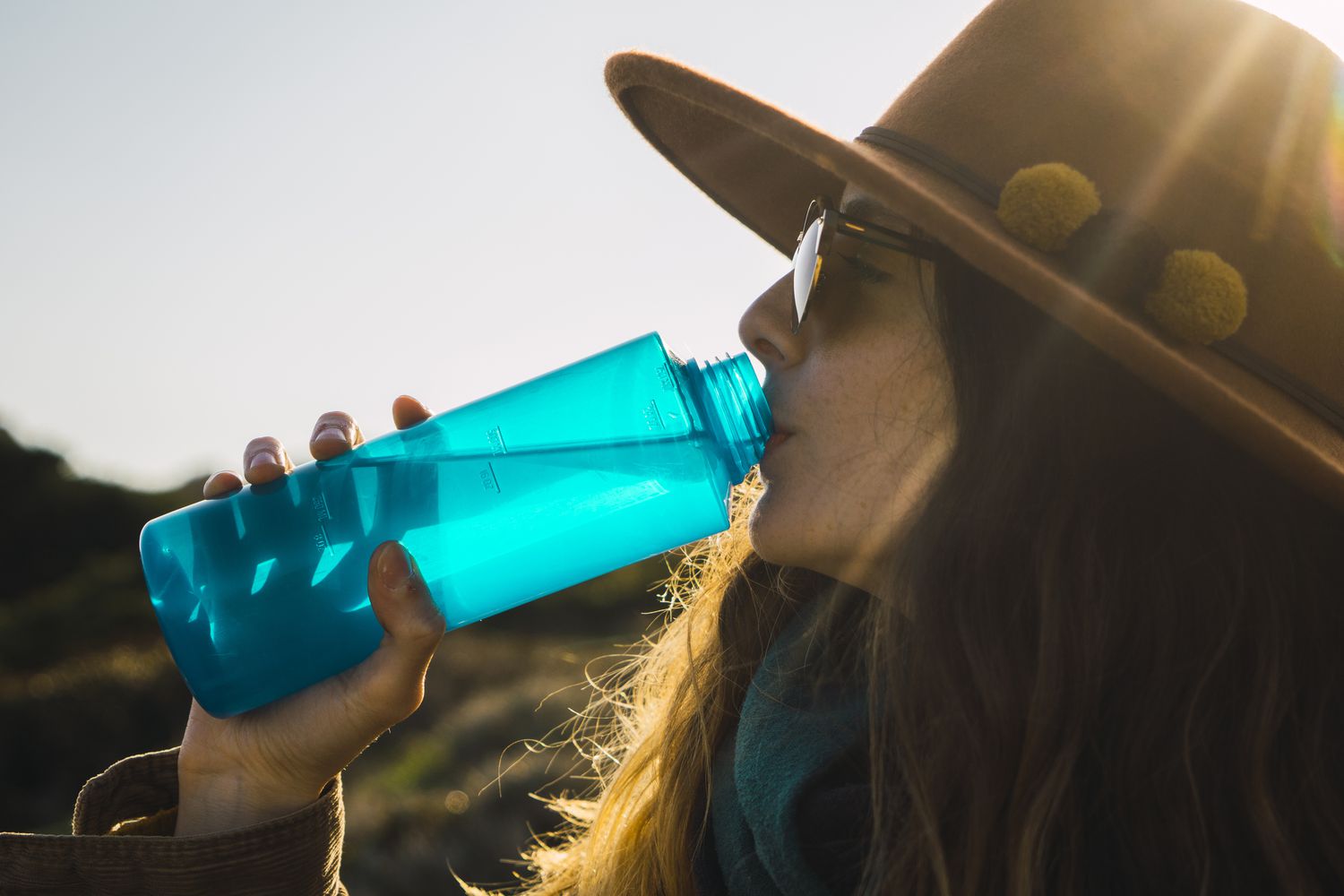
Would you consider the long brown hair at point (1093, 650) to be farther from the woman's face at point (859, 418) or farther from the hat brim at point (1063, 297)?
the hat brim at point (1063, 297)

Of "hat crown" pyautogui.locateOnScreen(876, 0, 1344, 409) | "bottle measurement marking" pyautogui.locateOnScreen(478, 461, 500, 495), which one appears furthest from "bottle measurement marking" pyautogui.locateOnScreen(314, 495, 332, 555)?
"hat crown" pyautogui.locateOnScreen(876, 0, 1344, 409)

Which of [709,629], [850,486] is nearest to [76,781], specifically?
[709,629]

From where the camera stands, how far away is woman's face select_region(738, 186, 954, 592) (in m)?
1.26

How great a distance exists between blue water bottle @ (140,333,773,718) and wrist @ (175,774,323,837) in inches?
7.3

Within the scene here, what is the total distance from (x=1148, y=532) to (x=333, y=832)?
1.36m

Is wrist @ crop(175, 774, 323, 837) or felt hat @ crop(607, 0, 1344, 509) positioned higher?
felt hat @ crop(607, 0, 1344, 509)

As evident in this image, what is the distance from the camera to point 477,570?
1.43 meters

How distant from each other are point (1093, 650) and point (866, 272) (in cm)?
58

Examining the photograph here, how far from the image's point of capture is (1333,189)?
3.44 feet

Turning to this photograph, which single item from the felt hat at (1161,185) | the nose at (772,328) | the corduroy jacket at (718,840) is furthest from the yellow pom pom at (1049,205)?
the corduroy jacket at (718,840)

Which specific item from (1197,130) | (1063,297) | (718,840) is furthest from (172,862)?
(1197,130)

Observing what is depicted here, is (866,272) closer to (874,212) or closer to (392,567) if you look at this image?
(874,212)

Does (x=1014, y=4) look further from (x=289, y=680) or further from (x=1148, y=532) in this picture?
(x=289, y=680)

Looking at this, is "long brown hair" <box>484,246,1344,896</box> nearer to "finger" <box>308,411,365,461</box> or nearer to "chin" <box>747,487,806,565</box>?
"chin" <box>747,487,806,565</box>
